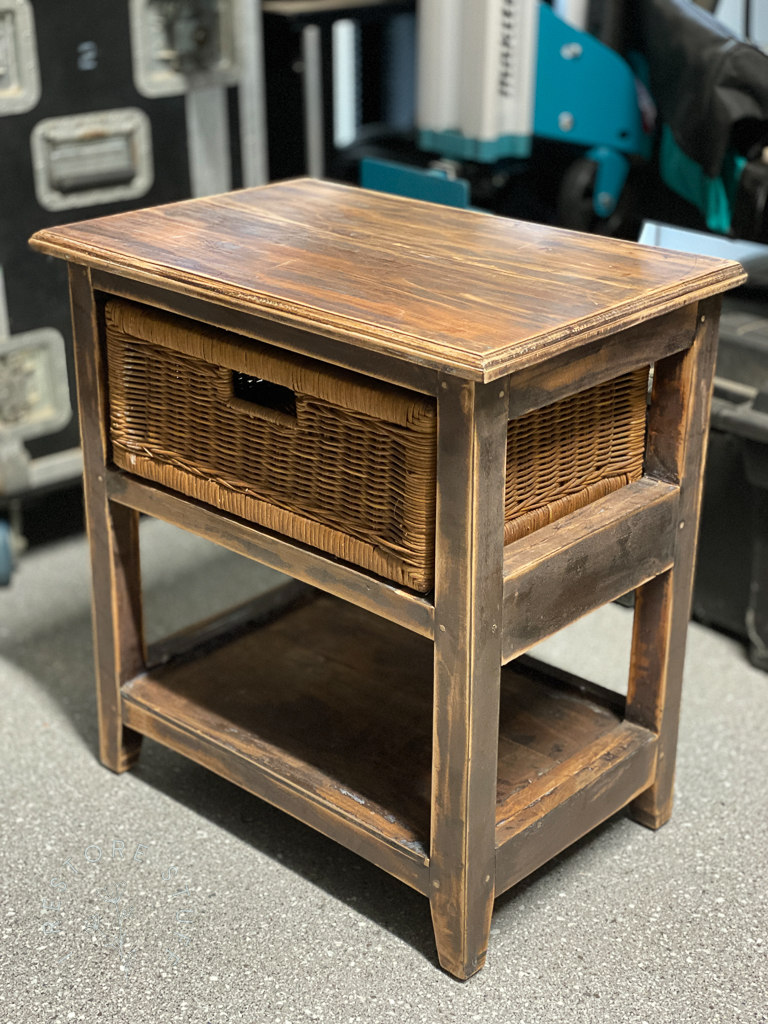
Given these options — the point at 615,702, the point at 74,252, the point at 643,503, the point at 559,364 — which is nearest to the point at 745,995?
the point at 615,702

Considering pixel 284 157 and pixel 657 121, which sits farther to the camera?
pixel 284 157

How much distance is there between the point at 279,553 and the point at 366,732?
0.36 m

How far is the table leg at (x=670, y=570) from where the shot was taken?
157 centimetres

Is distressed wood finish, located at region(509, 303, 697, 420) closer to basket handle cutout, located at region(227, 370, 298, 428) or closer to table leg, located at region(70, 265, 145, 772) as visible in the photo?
basket handle cutout, located at region(227, 370, 298, 428)

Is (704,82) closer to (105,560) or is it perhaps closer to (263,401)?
(263,401)

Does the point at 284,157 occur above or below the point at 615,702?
above

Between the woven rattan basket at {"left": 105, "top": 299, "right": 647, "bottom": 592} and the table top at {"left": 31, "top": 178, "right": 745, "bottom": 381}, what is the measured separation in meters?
0.09

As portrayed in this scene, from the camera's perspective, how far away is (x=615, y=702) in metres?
1.85

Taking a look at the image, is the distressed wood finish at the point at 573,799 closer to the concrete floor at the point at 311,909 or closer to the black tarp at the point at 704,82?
the concrete floor at the point at 311,909

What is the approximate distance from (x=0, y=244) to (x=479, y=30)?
1026 mm

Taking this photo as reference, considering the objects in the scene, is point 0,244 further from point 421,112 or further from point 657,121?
point 657,121

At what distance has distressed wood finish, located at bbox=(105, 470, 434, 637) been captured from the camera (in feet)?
4.72

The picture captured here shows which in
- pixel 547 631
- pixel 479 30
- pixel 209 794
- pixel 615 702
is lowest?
pixel 209 794

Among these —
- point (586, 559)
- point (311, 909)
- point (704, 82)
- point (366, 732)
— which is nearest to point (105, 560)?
point (366, 732)
